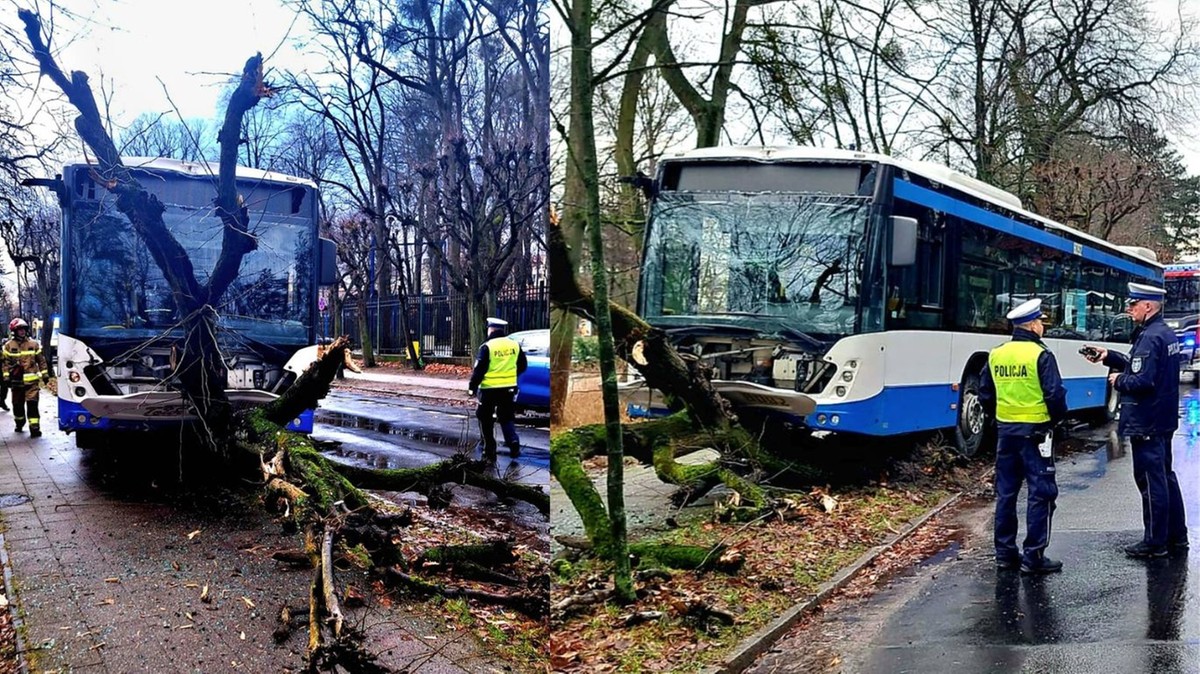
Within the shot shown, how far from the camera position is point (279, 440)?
3.16m

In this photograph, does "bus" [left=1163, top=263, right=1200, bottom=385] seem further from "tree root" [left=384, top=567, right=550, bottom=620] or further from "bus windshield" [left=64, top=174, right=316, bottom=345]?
"bus windshield" [left=64, top=174, right=316, bottom=345]

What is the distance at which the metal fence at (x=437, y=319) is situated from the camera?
269cm

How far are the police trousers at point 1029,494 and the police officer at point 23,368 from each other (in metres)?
5.17

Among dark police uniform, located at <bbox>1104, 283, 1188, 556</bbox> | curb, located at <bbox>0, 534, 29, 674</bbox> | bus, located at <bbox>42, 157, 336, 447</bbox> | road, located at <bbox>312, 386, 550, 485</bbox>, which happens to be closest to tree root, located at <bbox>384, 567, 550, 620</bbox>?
road, located at <bbox>312, 386, 550, 485</bbox>

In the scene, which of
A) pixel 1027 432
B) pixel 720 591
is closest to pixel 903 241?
pixel 1027 432

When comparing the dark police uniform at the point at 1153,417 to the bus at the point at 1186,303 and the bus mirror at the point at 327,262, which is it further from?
the bus at the point at 1186,303

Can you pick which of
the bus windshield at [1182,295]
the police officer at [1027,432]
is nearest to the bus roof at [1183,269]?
the bus windshield at [1182,295]

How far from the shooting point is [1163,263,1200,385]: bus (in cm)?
1534

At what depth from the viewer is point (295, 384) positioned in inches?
122

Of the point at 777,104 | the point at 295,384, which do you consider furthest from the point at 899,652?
the point at 777,104

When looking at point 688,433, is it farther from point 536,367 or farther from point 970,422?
point 536,367

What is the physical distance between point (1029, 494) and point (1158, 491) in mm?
787

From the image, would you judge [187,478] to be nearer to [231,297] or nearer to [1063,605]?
[231,297]

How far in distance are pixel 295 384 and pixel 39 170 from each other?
3.11ft
